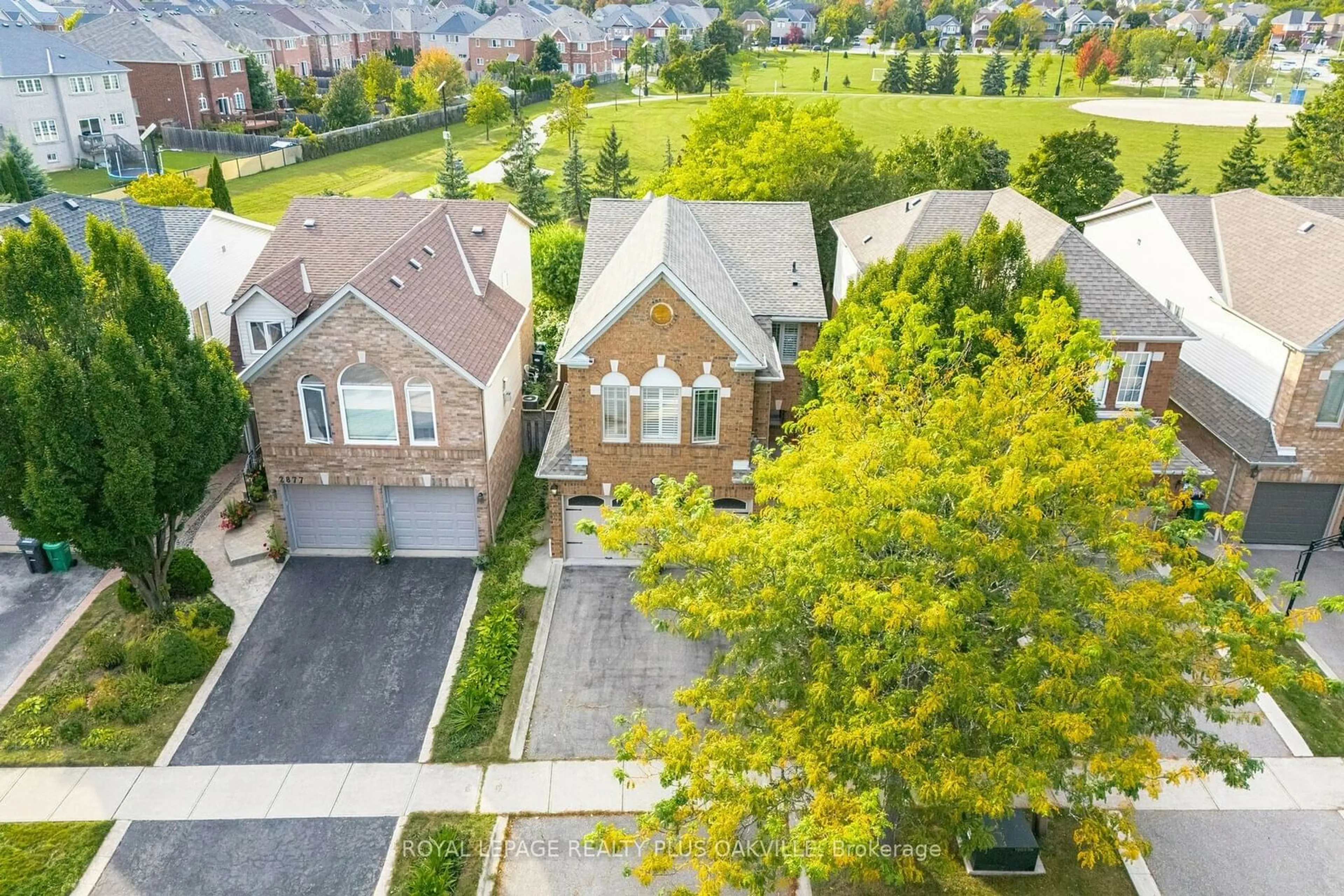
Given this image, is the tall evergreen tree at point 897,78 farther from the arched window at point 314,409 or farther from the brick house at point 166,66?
the arched window at point 314,409

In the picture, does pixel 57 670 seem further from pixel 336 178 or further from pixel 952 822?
pixel 336 178

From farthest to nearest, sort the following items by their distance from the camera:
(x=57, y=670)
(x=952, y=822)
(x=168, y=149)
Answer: (x=168, y=149) < (x=57, y=670) < (x=952, y=822)

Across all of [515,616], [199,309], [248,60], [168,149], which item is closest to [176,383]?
[515,616]

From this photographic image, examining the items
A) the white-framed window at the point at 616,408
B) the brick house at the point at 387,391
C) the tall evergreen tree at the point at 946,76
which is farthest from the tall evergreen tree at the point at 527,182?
the tall evergreen tree at the point at 946,76

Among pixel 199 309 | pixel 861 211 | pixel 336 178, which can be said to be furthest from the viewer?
pixel 336 178

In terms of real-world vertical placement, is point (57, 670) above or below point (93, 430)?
below

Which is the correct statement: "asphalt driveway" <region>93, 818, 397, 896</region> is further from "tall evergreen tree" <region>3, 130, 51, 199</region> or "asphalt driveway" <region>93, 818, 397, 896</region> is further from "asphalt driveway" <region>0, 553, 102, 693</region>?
"tall evergreen tree" <region>3, 130, 51, 199</region>

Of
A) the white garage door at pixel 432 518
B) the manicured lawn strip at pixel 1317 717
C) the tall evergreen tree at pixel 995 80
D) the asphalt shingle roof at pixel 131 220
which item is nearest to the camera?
the manicured lawn strip at pixel 1317 717
